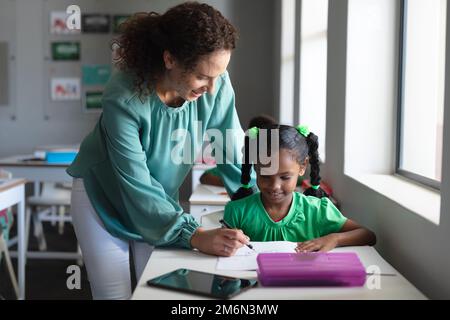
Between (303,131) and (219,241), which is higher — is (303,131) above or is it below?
above

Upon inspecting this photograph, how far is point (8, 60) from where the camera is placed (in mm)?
5633

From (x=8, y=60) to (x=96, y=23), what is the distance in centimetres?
98

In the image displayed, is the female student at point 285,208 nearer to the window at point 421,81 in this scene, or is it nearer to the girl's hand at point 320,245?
the girl's hand at point 320,245

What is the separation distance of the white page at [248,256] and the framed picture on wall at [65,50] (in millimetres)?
4562

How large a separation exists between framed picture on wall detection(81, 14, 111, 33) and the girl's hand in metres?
4.48

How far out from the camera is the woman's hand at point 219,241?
52.9 inches

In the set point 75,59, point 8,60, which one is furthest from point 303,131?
point 8,60

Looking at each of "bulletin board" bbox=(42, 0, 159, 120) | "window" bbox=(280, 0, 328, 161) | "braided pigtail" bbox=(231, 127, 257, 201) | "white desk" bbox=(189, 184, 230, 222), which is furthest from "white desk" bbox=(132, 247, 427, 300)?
"bulletin board" bbox=(42, 0, 159, 120)

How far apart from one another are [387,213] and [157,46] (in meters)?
0.79

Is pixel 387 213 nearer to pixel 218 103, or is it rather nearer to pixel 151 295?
pixel 218 103

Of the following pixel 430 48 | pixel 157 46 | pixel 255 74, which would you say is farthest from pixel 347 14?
pixel 255 74

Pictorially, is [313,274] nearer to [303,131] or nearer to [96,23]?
[303,131]

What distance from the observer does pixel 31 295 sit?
3.19m

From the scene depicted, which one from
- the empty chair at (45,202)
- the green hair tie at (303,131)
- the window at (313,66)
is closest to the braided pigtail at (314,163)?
the green hair tie at (303,131)
